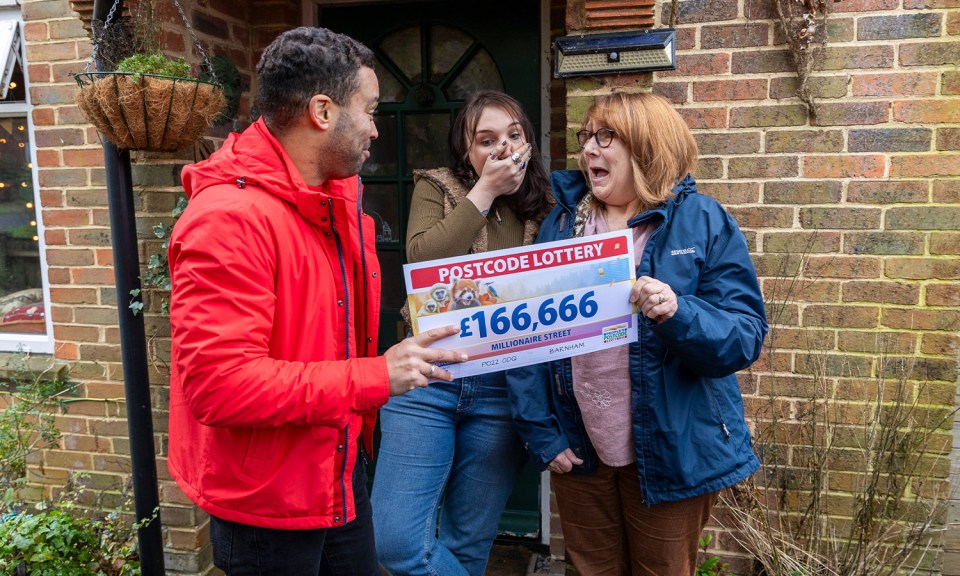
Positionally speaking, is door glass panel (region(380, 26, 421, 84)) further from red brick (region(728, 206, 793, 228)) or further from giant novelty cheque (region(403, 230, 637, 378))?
giant novelty cheque (region(403, 230, 637, 378))

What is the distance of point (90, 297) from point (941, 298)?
11.8 feet

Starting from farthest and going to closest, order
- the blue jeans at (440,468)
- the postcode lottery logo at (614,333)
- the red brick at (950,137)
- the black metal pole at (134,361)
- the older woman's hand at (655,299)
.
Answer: the black metal pole at (134,361), the red brick at (950,137), the blue jeans at (440,468), the postcode lottery logo at (614,333), the older woman's hand at (655,299)

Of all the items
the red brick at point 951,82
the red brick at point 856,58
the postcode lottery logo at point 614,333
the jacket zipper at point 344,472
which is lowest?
the jacket zipper at point 344,472

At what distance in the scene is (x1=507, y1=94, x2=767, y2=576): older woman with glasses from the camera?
192cm

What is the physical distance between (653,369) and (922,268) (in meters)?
1.36

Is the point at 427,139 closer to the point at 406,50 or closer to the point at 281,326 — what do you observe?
the point at 406,50

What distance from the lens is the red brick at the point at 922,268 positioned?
2.57m

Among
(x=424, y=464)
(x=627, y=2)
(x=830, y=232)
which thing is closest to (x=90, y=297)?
(x=424, y=464)

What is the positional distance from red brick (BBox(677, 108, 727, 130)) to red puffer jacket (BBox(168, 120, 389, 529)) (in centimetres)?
149

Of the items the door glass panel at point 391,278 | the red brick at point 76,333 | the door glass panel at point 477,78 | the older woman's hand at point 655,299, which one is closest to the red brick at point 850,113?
the older woman's hand at point 655,299

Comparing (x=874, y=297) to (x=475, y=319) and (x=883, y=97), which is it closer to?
(x=883, y=97)

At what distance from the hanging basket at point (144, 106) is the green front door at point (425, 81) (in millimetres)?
1100

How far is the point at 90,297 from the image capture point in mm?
3193

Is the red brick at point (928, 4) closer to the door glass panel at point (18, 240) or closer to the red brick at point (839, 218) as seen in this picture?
the red brick at point (839, 218)
